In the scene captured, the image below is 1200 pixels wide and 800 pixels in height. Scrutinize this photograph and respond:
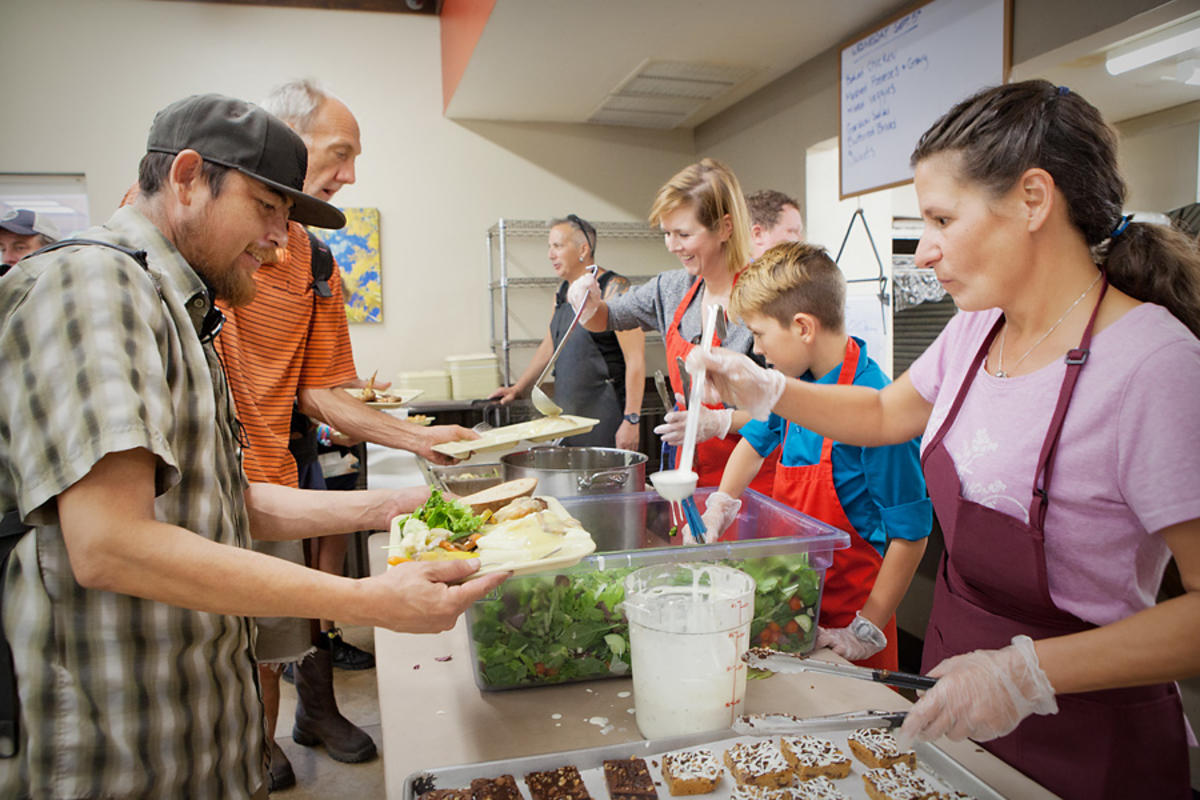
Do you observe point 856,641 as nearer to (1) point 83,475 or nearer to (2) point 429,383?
(1) point 83,475

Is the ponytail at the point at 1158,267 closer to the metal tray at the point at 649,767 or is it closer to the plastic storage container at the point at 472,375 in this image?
the metal tray at the point at 649,767

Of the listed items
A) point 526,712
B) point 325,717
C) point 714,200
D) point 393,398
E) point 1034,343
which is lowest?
point 325,717

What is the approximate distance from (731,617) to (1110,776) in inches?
21.5

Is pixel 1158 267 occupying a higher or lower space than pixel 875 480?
higher

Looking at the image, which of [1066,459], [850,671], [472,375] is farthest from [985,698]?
[472,375]

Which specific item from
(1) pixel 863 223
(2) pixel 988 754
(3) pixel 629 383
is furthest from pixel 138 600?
(1) pixel 863 223

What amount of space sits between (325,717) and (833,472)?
6.67 feet

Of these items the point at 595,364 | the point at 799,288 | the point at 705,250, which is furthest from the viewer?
the point at 595,364

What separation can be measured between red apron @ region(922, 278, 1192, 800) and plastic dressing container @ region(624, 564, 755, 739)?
36cm

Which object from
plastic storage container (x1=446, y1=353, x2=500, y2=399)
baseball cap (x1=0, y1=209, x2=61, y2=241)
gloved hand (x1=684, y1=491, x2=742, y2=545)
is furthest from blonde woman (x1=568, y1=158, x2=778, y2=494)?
baseball cap (x1=0, y1=209, x2=61, y2=241)

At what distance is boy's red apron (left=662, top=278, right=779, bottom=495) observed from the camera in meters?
2.06

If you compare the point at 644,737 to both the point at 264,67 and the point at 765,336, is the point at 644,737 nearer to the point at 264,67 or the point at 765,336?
the point at 765,336

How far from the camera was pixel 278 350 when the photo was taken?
2189 millimetres

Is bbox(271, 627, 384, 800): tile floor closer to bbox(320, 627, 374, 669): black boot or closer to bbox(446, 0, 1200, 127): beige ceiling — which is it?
bbox(320, 627, 374, 669): black boot
